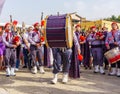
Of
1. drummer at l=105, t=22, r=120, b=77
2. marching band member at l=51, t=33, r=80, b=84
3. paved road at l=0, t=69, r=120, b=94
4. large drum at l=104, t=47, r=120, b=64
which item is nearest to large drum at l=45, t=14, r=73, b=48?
marching band member at l=51, t=33, r=80, b=84

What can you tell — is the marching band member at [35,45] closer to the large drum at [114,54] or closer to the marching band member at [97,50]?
the marching band member at [97,50]

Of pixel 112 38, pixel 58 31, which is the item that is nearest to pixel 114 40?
pixel 112 38

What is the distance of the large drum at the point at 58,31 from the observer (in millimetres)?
8688

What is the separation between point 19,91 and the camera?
26.3 feet

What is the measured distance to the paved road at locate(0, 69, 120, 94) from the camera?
813 cm

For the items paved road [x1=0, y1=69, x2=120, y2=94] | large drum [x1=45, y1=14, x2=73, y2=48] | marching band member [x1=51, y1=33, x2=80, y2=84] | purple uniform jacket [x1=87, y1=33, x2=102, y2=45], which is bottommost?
paved road [x1=0, y1=69, x2=120, y2=94]

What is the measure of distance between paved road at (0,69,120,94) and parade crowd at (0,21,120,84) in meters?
0.38

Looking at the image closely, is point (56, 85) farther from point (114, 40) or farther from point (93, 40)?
point (93, 40)

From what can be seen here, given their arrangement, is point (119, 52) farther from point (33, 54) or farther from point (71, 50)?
point (33, 54)

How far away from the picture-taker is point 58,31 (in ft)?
28.6

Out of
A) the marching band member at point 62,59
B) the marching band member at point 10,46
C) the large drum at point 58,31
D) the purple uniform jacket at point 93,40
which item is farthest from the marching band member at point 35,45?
the large drum at point 58,31

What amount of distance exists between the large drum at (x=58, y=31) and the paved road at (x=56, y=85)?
1.10 m

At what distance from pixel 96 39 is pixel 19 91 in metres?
4.66

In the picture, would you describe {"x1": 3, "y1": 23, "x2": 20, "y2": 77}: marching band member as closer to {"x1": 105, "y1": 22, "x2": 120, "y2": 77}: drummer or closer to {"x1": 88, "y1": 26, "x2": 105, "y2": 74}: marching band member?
{"x1": 88, "y1": 26, "x2": 105, "y2": 74}: marching band member
